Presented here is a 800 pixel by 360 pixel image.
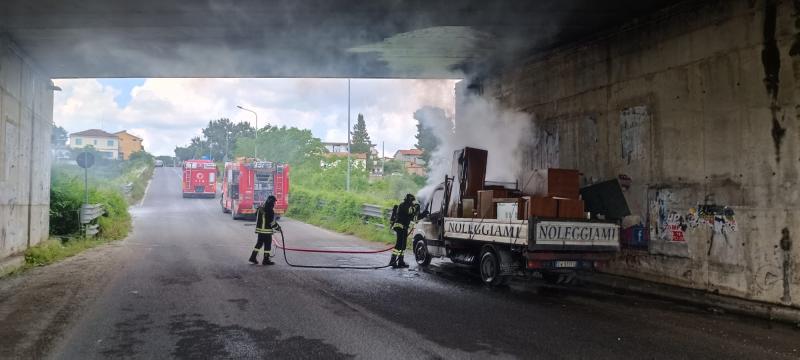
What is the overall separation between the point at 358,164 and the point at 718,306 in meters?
40.4

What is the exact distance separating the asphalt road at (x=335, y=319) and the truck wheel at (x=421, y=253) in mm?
999

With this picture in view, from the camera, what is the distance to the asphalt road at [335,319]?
5168mm

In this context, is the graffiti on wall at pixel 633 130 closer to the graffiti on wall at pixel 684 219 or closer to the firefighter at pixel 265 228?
the graffiti on wall at pixel 684 219

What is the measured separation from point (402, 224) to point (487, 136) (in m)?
3.79

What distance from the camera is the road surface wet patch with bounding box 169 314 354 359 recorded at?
4906 millimetres

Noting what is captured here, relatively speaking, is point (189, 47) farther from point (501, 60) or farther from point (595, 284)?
point (595, 284)

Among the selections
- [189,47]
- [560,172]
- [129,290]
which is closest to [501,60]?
[560,172]

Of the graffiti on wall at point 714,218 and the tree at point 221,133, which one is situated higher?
the tree at point 221,133

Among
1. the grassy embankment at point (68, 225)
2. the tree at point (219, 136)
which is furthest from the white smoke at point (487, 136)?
the tree at point (219, 136)

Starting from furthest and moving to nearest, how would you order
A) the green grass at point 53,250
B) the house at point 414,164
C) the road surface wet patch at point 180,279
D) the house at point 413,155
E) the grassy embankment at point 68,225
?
the house at point 413,155 → the house at point 414,164 → the grassy embankment at point 68,225 → the green grass at point 53,250 → the road surface wet patch at point 180,279

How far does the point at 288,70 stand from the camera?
45.9 feet

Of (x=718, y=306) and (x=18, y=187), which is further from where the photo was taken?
(x=18, y=187)

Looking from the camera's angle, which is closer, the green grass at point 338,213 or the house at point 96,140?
the green grass at point 338,213

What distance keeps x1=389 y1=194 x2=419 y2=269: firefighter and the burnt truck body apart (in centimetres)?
92
